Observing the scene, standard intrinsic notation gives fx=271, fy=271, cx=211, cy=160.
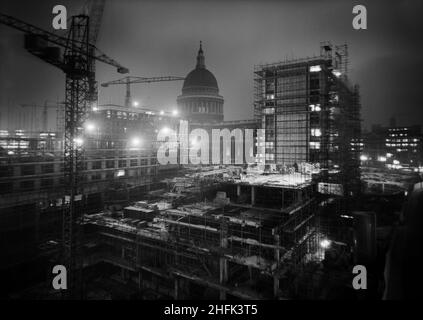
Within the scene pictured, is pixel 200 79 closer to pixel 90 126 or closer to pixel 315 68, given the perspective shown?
pixel 90 126

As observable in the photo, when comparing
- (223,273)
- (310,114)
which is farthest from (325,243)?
(310,114)

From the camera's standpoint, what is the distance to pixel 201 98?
9025cm

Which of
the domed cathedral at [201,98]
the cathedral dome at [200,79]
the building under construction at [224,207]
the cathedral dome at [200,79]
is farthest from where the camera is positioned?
the cathedral dome at [200,79]

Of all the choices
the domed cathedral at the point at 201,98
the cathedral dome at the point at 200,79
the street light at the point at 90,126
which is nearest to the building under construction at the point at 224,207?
the street light at the point at 90,126

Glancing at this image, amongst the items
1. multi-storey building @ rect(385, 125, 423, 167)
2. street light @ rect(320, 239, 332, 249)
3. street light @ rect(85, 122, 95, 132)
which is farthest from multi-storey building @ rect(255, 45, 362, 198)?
multi-storey building @ rect(385, 125, 423, 167)

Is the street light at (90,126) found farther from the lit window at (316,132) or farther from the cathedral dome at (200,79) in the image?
the cathedral dome at (200,79)

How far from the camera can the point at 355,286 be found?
17.5m

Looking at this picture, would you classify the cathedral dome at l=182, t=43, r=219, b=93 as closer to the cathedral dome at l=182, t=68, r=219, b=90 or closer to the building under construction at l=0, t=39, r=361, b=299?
the cathedral dome at l=182, t=68, r=219, b=90

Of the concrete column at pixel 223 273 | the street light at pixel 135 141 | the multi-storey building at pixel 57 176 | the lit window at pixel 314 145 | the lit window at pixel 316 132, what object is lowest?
the concrete column at pixel 223 273

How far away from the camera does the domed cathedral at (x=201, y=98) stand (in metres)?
90.4

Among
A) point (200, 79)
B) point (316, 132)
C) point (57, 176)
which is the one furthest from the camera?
point (200, 79)
